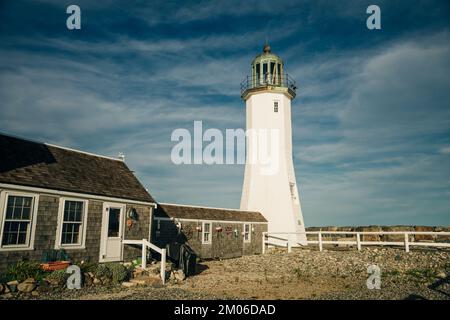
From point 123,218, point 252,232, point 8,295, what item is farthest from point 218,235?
point 8,295

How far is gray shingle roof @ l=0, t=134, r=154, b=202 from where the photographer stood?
1182cm

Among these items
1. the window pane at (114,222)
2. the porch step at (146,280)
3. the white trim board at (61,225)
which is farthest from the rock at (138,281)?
the window pane at (114,222)

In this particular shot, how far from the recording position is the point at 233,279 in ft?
46.3

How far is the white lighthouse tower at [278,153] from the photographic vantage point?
90.6 ft

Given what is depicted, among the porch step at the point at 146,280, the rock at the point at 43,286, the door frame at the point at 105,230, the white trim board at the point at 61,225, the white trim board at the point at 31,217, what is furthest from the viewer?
the door frame at the point at 105,230

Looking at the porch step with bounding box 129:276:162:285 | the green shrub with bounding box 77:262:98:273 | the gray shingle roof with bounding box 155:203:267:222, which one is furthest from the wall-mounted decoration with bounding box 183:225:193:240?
the green shrub with bounding box 77:262:98:273

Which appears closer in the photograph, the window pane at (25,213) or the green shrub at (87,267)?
the window pane at (25,213)

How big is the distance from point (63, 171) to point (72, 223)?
7.46 ft

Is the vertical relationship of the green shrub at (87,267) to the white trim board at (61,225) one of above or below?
below

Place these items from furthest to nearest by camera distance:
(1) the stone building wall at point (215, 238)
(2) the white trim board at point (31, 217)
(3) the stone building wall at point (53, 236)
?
(1) the stone building wall at point (215, 238)
(3) the stone building wall at point (53, 236)
(2) the white trim board at point (31, 217)

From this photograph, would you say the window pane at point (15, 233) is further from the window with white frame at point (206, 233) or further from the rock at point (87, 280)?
the window with white frame at point (206, 233)

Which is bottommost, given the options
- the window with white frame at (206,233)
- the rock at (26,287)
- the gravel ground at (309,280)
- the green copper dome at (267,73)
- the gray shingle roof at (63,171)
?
the gravel ground at (309,280)
